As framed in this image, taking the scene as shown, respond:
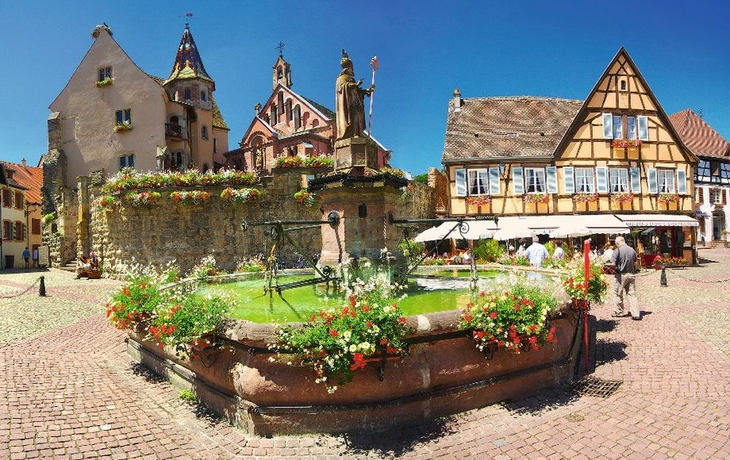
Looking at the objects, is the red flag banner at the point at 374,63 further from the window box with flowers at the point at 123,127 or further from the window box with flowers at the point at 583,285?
the window box with flowers at the point at 123,127

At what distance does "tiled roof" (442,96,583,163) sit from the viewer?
26.9 meters

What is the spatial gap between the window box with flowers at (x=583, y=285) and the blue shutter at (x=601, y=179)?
19602 mm

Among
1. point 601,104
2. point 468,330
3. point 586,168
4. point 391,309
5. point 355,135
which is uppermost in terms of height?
point 601,104

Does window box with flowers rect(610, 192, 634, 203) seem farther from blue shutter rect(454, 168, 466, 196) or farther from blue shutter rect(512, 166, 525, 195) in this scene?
blue shutter rect(454, 168, 466, 196)

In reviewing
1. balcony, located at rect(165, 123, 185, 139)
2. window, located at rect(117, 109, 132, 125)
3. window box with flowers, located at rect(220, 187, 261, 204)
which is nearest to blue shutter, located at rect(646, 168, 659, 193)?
window box with flowers, located at rect(220, 187, 261, 204)

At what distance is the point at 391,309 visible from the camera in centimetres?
470

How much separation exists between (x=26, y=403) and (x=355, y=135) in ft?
20.4

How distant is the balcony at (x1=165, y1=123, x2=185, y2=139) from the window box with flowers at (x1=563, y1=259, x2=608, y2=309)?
2797 centimetres

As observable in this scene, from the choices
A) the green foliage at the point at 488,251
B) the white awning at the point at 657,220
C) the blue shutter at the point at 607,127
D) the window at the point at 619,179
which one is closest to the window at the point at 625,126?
the blue shutter at the point at 607,127

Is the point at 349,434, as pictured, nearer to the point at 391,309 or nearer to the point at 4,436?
the point at 391,309

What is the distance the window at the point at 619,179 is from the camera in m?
26.6

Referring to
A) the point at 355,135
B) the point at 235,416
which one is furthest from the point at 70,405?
the point at 355,135

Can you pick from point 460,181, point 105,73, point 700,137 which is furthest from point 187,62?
point 700,137

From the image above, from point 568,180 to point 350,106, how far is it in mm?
21225
